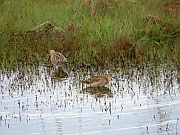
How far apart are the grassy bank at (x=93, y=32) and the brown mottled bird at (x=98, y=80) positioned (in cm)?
145

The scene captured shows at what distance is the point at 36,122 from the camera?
9.04 meters

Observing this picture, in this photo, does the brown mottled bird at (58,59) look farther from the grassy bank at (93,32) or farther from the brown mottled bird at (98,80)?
the brown mottled bird at (98,80)

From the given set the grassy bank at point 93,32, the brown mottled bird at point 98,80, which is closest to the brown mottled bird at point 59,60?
the grassy bank at point 93,32

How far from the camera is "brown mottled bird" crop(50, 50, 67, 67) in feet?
41.3

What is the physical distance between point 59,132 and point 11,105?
67.0 inches

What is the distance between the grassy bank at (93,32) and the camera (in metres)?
13.1

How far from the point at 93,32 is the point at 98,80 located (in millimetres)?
3343

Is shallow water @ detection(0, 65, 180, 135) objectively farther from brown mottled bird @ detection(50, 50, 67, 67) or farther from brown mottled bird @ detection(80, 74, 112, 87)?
brown mottled bird @ detection(50, 50, 67, 67)

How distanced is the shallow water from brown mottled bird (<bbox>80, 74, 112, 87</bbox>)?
0.54 ft

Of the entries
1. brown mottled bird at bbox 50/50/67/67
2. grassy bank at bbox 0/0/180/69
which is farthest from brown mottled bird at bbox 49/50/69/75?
grassy bank at bbox 0/0/180/69

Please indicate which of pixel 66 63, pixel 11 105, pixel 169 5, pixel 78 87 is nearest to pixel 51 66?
pixel 66 63

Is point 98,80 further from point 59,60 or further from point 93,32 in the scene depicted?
point 93,32

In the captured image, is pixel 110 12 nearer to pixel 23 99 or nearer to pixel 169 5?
pixel 169 5

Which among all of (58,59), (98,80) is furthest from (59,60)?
(98,80)
